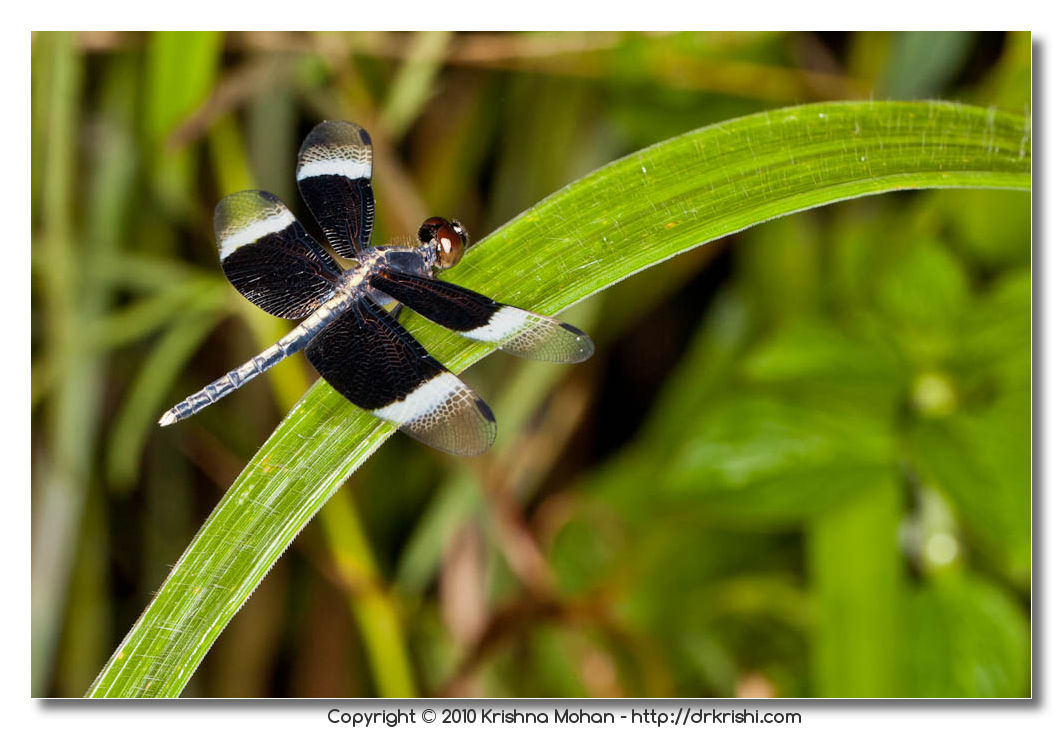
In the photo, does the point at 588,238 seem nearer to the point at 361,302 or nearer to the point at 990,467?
the point at 361,302

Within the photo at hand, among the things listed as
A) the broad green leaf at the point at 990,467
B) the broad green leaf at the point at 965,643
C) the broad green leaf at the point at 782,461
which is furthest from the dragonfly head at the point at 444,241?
the broad green leaf at the point at 965,643

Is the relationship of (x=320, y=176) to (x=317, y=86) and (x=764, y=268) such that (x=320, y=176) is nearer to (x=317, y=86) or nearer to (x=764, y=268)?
(x=317, y=86)

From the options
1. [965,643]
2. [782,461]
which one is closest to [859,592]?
[965,643]

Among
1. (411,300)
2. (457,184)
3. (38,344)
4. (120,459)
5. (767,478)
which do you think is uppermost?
(457,184)

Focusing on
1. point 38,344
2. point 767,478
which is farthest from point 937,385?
point 38,344

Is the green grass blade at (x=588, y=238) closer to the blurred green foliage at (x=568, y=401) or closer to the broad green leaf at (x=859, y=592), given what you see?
the blurred green foliage at (x=568, y=401)

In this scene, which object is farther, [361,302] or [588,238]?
[361,302]
